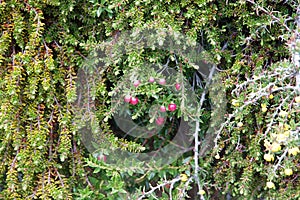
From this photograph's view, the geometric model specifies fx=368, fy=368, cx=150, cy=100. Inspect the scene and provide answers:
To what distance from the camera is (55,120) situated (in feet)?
4.76

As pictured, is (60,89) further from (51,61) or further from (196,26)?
(196,26)

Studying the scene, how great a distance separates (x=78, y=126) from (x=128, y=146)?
21 cm

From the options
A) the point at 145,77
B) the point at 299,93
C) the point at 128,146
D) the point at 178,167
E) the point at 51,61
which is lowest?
the point at 178,167

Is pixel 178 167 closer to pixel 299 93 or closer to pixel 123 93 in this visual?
pixel 123 93

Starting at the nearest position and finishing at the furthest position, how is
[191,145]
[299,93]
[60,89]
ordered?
[299,93] → [60,89] → [191,145]

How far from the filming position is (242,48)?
1.46 meters

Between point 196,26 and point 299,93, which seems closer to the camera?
point 299,93

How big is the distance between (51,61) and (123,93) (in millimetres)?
298

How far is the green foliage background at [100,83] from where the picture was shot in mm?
1338

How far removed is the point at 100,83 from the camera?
1.42 metres

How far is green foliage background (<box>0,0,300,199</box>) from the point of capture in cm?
134

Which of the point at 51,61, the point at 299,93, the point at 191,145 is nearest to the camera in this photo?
the point at 299,93

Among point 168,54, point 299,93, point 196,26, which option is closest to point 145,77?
point 168,54

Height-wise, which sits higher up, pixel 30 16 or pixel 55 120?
pixel 30 16
